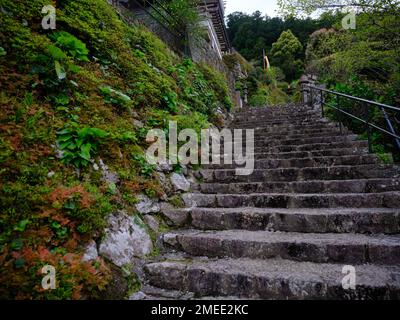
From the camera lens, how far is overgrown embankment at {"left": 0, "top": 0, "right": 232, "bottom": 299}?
172 centimetres

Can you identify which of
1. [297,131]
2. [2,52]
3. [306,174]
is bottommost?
[306,174]

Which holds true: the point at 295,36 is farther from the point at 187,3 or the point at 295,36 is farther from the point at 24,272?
the point at 24,272

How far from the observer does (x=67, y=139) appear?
95.6 inches

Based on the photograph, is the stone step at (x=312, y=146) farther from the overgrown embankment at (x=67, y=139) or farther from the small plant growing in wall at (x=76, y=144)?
the small plant growing in wall at (x=76, y=144)

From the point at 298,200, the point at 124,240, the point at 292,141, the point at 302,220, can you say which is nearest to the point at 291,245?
the point at 302,220

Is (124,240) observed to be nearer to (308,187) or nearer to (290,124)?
(308,187)

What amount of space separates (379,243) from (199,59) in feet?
26.3

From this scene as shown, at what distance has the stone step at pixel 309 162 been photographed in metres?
3.87

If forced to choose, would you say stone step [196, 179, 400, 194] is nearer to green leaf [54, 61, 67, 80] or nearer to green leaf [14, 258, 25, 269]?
green leaf [54, 61, 67, 80]

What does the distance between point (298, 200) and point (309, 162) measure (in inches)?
50.2

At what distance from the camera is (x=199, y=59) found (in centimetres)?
871

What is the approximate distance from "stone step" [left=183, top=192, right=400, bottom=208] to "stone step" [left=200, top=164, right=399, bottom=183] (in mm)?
631
